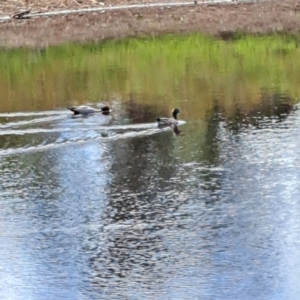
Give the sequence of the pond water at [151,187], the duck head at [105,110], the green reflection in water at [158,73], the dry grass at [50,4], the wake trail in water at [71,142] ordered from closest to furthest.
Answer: the pond water at [151,187]
the wake trail in water at [71,142]
the duck head at [105,110]
the green reflection in water at [158,73]
the dry grass at [50,4]

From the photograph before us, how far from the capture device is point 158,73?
25.8m

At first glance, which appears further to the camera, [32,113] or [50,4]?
[50,4]

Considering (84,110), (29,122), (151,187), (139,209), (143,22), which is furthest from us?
(143,22)

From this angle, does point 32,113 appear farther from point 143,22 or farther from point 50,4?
point 50,4

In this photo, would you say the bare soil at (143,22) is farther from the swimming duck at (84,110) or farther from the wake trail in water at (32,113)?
the swimming duck at (84,110)

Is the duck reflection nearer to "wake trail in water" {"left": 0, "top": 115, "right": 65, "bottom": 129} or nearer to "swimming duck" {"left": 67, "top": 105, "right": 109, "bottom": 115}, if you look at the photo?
"swimming duck" {"left": 67, "top": 105, "right": 109, "bottom": 115}

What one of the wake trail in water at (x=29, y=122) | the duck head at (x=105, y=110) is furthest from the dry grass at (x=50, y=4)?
the wake trail in water at (x=29, y=122)

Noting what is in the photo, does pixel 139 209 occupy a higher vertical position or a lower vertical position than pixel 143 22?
lower

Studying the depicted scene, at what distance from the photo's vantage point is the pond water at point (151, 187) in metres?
10.6

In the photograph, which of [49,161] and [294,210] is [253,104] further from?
[294,210]

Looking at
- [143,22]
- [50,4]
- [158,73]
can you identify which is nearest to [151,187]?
[158,73]

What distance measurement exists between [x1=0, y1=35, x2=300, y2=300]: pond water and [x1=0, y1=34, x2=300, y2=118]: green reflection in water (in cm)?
9

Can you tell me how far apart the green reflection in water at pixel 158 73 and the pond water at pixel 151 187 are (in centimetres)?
9

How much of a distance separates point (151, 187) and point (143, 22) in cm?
2334
